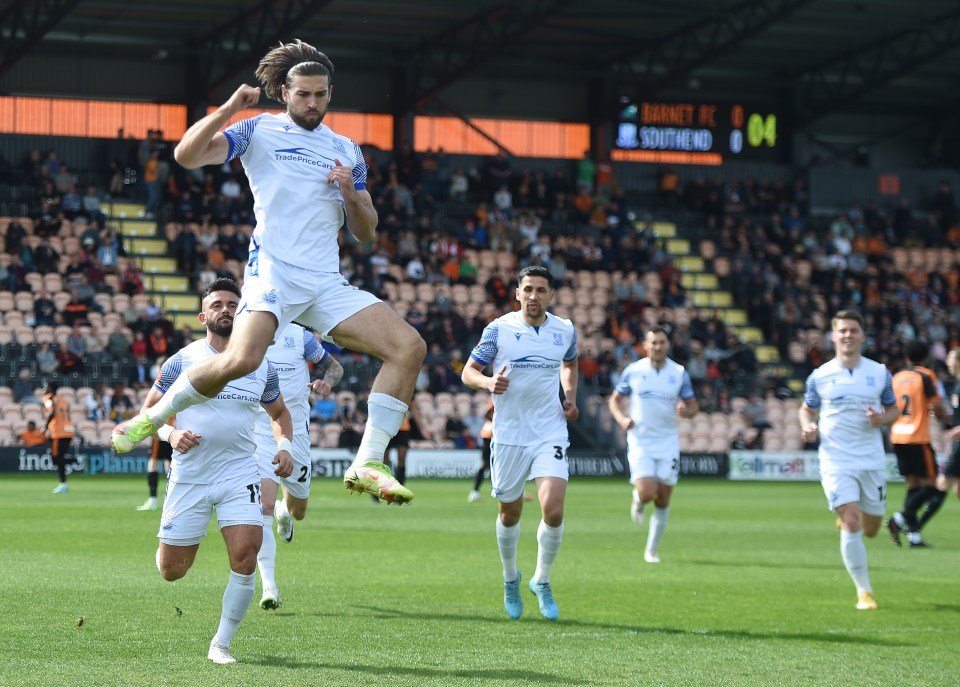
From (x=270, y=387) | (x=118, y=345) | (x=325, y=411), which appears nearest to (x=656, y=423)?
(x=270, y=387)

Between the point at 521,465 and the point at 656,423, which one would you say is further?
the point at 656,423

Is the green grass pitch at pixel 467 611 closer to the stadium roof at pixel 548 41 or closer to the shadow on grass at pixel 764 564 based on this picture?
the shadow on grass at pixel 764 564

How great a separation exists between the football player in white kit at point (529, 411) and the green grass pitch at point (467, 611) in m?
0.58

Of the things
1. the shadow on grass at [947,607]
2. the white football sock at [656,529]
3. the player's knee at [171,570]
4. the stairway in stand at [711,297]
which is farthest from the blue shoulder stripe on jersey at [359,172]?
the stairway in stand at [711,297]

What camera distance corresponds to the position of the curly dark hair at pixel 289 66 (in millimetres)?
7738

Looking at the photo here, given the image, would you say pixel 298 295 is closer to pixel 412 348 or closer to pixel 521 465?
pixel 412 348

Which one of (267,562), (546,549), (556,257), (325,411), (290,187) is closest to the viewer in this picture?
(290,187)

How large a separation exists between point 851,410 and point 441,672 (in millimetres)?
5292

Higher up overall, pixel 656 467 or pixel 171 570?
pixel 171 570

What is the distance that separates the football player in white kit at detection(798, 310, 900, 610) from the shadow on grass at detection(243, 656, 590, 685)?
437 centimetres

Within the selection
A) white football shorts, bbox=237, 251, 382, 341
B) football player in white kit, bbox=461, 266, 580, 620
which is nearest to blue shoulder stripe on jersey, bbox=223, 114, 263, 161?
white football shorts, bbox=237, 251, 382, 341

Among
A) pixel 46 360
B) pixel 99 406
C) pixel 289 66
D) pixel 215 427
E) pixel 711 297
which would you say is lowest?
pixel 99 406

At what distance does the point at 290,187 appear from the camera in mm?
7777

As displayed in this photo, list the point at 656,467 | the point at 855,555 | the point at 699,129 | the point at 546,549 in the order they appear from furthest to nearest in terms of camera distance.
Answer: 1. the point at 699,129
2. the point at 656,467
3. the point at 855,555
4. the point at 546,549
